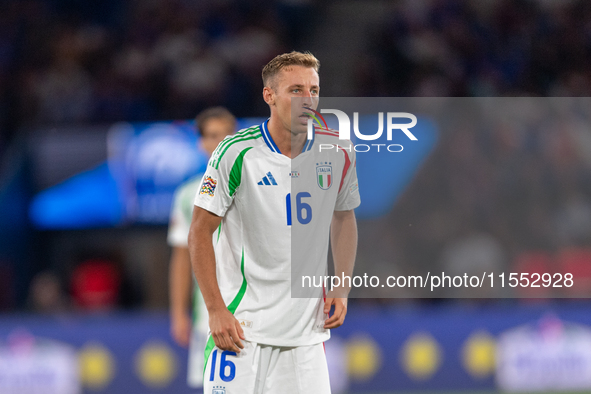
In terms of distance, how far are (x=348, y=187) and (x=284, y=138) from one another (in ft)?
1.20

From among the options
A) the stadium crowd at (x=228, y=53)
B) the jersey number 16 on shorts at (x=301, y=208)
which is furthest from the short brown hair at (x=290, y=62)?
the stadium crowd at (x=228, y=53)

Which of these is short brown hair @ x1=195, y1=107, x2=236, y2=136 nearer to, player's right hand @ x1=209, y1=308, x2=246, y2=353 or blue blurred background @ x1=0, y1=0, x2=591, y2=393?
blue blurred background @ x1=0, y1=0, x2=591, y2=393

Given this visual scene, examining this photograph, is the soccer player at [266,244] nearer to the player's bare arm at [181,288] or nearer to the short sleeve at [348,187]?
the short sleeve at [348,187]

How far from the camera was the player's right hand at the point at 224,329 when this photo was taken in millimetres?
3072

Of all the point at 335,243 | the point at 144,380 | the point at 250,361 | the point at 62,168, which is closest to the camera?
the point at 250,361

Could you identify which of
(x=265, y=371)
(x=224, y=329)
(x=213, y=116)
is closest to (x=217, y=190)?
(x=224, y=329)

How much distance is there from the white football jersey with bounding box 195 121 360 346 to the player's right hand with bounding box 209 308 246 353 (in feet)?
0.29

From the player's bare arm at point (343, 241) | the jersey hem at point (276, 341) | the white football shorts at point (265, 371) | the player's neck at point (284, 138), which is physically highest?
the player's neck at point (284, 138)

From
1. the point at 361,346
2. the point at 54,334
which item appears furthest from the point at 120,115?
the point at 361,346

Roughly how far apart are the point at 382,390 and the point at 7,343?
3456 mm

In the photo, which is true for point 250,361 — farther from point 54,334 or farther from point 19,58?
point 19,58

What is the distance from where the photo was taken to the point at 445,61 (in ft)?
33.3

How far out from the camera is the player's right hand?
10.1ft

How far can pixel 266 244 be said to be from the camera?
125 inches
